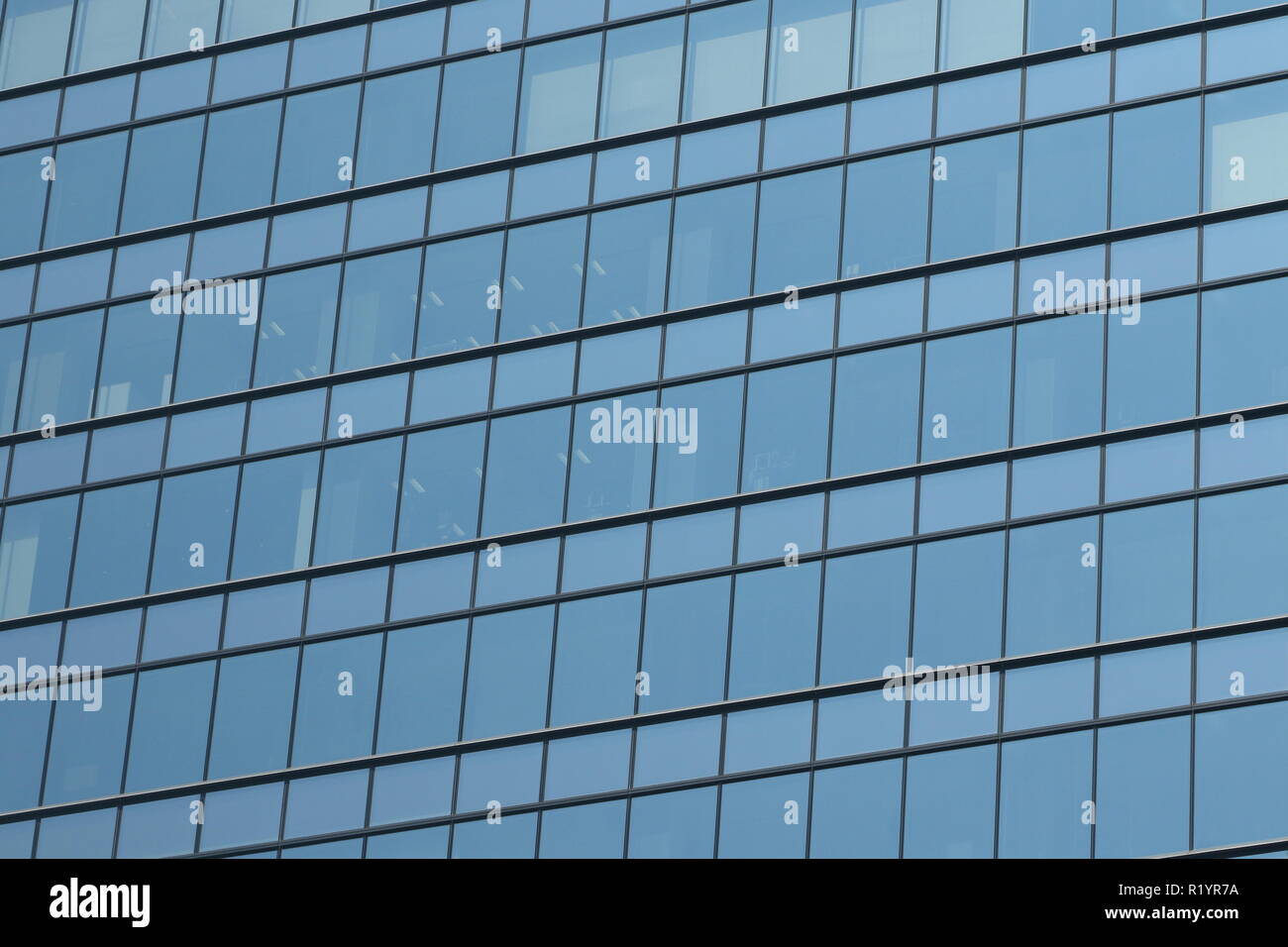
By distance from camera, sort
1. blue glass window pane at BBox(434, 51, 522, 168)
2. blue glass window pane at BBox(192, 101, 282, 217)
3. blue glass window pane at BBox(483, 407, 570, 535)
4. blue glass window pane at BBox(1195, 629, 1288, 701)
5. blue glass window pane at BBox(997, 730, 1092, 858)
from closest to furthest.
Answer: blue glass window pane at BBox(997, 730, 1092, 858) → blue glass window pane at BBox(1195, 629, 1288, 701) → blue glass window pane at BBox(483, 407, 570, 535) → blue glass window pane at BBox(434, 51, 522, 168) → blue glass window pane at BBox(192, 101, 282, 217)

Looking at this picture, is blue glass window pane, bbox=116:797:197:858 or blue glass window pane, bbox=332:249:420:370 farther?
blue glass window pane, bbox=332:249:420:370

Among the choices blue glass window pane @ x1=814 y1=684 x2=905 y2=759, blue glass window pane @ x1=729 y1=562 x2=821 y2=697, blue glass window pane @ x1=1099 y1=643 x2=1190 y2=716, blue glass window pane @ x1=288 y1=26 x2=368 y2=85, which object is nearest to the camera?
blue glass window pane @ x1=1099 y1=643 x2=1190 y2=716

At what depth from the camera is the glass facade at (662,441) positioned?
3416cm

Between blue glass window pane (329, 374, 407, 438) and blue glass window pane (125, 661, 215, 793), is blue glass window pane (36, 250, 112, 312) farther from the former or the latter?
blue glass window pane (125, 661, 215, 793)


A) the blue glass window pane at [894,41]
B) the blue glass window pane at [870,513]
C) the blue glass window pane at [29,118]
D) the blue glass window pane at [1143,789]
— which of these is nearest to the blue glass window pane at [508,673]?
the blue glass window pane at [870,513]

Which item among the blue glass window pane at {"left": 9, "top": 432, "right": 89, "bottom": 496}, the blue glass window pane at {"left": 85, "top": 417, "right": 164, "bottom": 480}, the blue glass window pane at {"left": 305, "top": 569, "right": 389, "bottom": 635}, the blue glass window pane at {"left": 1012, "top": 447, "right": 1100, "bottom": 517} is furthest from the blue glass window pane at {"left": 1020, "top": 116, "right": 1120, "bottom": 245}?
the blue glass window pane at {"left": 9, "top": 432, "right": 89, "bottom": 496}

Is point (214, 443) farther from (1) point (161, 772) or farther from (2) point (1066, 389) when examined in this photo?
(2) point (1066, 389)

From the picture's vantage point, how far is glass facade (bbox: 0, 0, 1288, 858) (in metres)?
34.2

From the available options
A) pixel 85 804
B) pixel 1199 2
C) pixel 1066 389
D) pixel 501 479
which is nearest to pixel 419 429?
pixel 501 479

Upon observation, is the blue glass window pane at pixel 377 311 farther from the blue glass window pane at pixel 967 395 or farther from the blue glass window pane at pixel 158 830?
the blue glass window pane at pixel 967 395

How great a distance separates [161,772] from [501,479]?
6.59 metres

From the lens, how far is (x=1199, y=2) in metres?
37.6

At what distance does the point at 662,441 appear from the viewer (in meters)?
37.6
